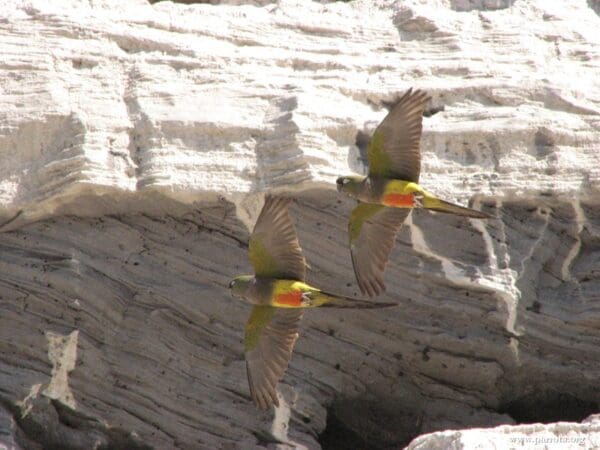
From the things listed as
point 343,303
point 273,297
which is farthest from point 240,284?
point 343,303

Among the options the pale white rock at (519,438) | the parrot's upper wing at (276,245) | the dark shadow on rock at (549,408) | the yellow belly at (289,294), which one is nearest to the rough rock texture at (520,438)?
the pale white rock at (519,438)

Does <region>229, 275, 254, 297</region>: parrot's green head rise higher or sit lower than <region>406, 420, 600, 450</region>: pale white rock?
higher

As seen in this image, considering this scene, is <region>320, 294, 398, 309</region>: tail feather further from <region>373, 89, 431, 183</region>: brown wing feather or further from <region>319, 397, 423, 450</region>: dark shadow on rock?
<region>319, 397, 423, 450</region>: dark shadow on rock

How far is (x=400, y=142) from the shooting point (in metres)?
6.36

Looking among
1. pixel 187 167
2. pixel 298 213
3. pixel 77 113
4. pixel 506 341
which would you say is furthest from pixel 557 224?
pixel 77 113

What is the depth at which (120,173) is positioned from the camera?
6742 mm

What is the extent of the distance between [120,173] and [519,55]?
2143 mm

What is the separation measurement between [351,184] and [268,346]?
0.81 meters

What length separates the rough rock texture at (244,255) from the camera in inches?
269

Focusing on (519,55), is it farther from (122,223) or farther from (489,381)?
(122,223)

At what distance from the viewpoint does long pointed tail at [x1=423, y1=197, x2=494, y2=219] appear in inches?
246

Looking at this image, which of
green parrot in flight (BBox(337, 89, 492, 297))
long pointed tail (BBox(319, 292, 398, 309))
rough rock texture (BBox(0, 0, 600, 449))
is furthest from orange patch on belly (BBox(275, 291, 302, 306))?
rough rock texture (BBox(0, 0, 600, 449))

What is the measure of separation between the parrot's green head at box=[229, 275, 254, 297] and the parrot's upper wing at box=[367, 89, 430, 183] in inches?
28.8

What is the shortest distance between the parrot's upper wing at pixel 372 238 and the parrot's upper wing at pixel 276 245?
26 centimetres
